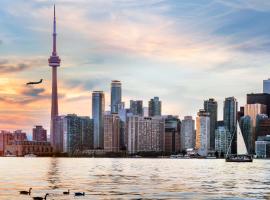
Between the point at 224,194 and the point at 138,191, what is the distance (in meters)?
14.4

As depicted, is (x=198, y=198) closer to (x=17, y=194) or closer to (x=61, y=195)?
(x=61, y=195)

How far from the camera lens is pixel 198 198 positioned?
94188 millimetres

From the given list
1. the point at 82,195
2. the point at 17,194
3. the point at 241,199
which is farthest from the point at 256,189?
the point at 17,194

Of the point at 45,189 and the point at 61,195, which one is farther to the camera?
the point at 45,189

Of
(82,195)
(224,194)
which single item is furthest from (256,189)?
(82,195)

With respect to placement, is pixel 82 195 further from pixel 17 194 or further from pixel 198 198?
pixel 198 198

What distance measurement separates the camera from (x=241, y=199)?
309ft

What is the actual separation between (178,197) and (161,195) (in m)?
3.84

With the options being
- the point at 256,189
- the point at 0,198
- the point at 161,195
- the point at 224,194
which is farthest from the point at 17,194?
the point at 256,189

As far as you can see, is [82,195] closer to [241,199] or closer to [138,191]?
[138,191]

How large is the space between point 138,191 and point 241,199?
62.4 feet

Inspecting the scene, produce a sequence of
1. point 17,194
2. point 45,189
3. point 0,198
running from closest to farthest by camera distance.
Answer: point 0,198
point 17,194
point 45,189

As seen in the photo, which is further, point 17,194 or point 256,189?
point 256,189

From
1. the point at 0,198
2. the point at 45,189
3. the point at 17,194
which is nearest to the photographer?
the point at 0,198
